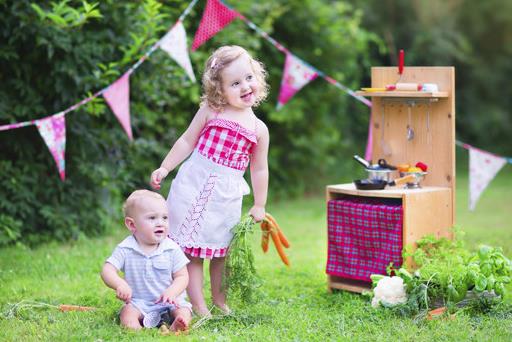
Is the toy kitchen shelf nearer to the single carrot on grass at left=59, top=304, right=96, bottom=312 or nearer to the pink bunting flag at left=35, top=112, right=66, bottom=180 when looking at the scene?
the single carrot on grass at left=59, top=304, right=96, bottom=312

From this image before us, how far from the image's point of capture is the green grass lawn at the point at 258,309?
12.4ft

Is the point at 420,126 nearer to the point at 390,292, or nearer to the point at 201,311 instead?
the point at 390,292

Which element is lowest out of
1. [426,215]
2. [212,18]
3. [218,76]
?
[426,215]

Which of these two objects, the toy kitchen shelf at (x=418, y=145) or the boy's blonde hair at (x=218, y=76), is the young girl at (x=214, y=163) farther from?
the toy kitchen shelf at (x=418, y=145)

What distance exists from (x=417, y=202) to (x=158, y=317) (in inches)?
64.1

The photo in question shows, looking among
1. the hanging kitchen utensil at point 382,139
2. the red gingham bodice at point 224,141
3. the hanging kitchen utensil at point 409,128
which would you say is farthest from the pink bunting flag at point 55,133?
the hanging kitchen utensil at point 409,128

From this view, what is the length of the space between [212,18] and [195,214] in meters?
2.11

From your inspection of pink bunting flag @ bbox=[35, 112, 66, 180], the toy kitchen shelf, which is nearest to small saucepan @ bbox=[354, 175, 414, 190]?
the toy kitchen shelf

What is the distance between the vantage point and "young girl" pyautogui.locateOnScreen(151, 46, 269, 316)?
4.16m

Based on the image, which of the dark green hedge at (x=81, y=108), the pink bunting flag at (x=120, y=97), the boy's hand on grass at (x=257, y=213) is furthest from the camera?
the dark green hedge at (x=81, y=108)

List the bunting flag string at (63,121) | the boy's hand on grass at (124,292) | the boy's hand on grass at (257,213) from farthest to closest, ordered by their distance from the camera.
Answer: the bunting flag string at (63,121)
the boy's hand on grass at (257,213)
the boy's hand on grass at (124,292)

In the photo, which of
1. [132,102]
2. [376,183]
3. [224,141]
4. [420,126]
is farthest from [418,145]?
[132,102]

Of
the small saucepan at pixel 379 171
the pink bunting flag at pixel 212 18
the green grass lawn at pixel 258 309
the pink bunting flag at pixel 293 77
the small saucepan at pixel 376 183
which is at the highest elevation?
the pink bunting flag at pixel 212 18

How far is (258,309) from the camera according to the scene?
14.2ft
